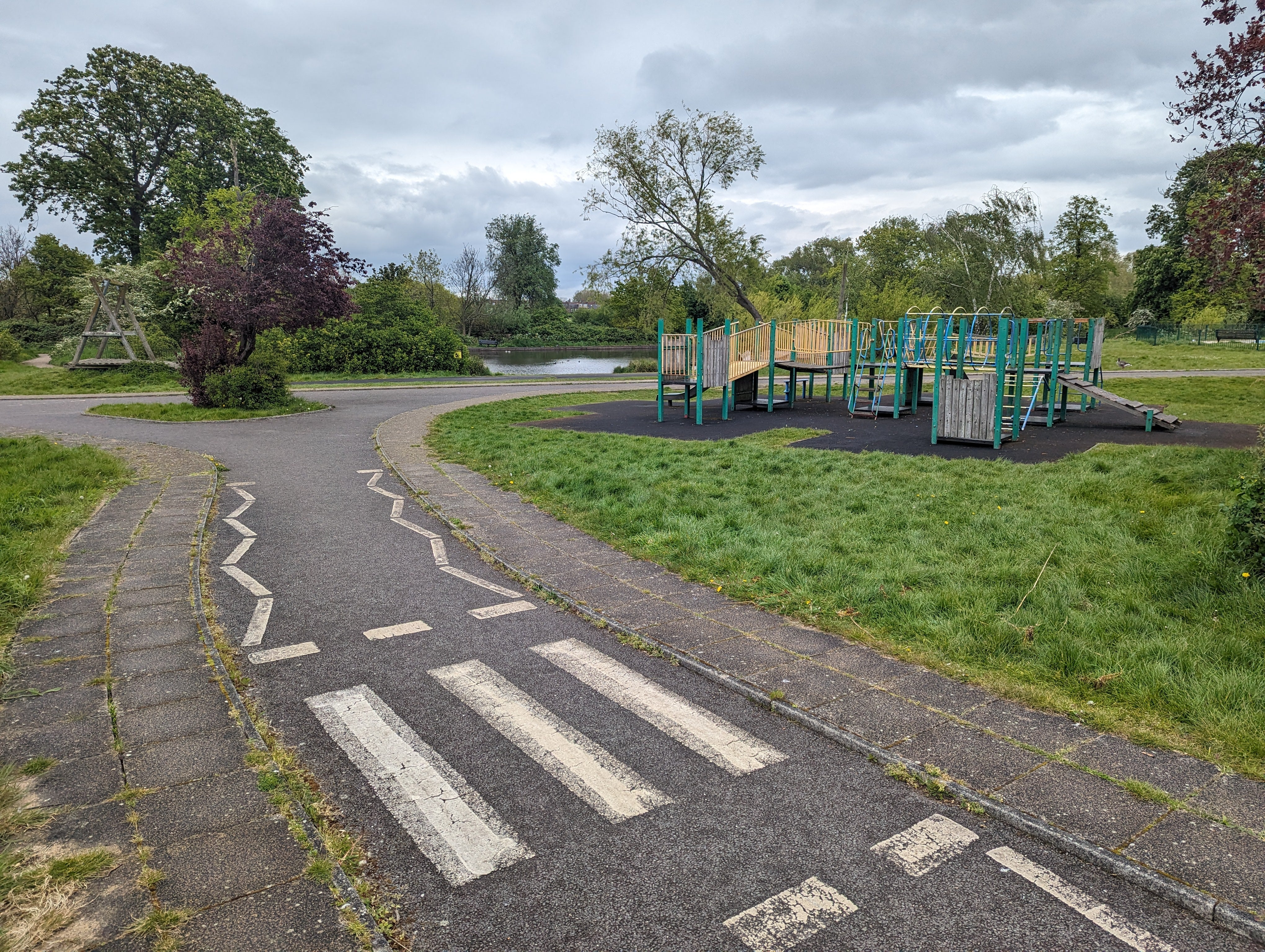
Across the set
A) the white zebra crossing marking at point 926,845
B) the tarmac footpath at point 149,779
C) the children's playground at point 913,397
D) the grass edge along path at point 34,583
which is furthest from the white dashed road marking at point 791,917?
the children's playground at point 913,397

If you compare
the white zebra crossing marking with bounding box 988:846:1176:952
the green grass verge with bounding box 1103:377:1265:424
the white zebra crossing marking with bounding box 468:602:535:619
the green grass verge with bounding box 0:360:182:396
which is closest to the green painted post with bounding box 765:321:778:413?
the green grass verge with bounding box 1103:377:1265:424

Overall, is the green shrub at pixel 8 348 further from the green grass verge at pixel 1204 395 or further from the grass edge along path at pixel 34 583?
the green grass verge at pixel 1204 395

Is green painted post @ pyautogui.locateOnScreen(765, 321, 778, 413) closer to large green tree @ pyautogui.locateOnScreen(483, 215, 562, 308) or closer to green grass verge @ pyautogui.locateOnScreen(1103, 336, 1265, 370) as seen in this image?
green grass verge @ pyautogui.locateOnScreen(1103, 336, 1265, 370)

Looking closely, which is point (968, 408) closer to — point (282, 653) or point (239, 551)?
point (239, 551)

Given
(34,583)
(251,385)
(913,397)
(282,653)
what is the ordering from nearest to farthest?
1. (282,653)
2. (34,583)
3. (251,385)
4. (913,397)

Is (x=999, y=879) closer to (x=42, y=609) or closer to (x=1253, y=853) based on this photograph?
(x=1253, y=853)

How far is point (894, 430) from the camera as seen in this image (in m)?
15.1

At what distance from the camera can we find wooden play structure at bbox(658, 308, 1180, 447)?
13.1m

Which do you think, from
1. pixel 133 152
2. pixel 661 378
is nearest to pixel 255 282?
pixel 661 378

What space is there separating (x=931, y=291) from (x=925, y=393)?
2191 cm

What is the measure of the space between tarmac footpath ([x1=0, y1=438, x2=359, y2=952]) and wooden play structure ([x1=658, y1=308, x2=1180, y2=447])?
1184 cm

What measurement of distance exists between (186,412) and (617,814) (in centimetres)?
1788

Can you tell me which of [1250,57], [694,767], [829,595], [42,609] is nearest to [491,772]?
[694,767]

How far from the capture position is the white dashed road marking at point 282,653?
4574 mm
